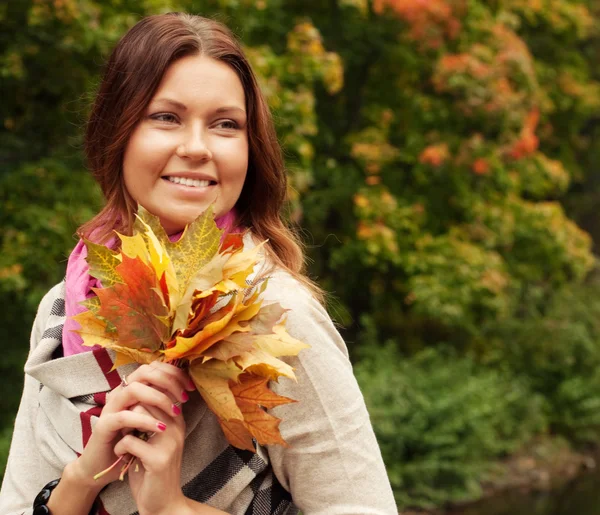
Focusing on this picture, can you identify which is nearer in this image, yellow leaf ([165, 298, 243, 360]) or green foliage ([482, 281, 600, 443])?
yellow leaf ([165, 298, 243, 360])

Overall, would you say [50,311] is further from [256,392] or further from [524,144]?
[524,144]

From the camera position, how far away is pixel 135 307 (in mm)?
1266

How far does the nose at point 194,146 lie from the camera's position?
57.6 inches

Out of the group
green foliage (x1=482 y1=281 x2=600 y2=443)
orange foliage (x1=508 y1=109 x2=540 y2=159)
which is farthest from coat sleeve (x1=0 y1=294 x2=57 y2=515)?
green foliage (x1=482 y1=281 x2=600 y2=443)

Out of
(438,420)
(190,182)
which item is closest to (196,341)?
(190,182)

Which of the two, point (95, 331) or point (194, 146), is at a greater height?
point (194, 146)

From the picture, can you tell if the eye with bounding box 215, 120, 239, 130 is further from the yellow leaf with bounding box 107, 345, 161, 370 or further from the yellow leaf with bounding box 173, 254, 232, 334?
the yellow leaf with bounding box 107, 345, 161, 370

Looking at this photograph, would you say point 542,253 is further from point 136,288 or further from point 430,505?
point 136,288

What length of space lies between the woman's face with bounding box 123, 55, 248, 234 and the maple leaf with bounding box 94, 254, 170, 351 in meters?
0.27

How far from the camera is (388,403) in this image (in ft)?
27.7

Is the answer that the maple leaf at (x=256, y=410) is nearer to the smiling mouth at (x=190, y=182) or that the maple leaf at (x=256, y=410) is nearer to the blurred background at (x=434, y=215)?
the smiling mouth at (x=190, y=182)

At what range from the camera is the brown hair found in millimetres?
1503

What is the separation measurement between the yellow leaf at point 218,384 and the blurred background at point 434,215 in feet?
16.0

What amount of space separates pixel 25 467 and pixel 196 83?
782 mm
